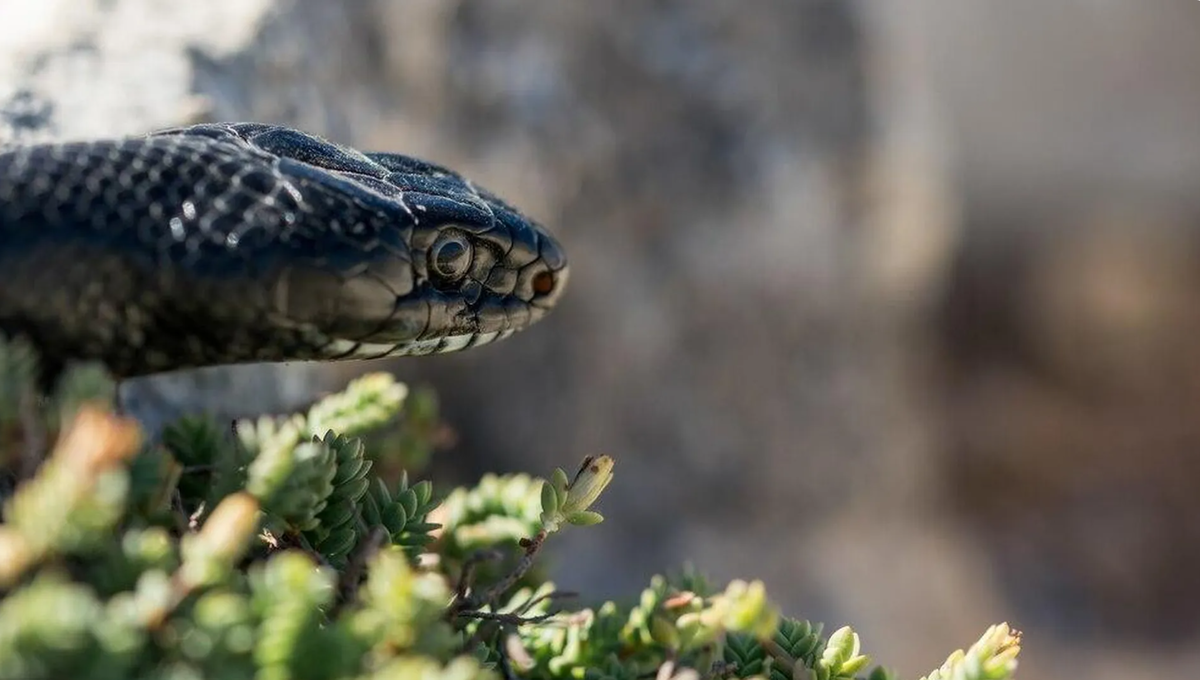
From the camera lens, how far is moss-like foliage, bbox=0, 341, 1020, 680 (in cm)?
115

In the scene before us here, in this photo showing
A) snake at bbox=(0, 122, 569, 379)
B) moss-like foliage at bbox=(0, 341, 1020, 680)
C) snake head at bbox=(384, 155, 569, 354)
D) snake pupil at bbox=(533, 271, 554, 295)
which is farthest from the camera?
snake pupil at bbox=(533, 271, 554, 295)

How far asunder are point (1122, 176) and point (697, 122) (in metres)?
8.47

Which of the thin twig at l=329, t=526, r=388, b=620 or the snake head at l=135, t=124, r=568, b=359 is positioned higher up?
the snake head at l=135, t=124, r=568, b=359

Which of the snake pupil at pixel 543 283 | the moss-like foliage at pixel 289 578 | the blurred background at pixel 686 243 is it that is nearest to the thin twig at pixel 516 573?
the moss-like foliage at pixel 289 578

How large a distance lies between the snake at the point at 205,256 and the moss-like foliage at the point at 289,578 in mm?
142

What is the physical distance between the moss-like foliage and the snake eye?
25 centimetres

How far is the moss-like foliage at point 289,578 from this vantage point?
1.15 m

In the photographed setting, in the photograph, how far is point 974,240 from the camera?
41.4ft

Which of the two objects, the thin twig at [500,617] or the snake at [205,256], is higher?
the snake at [205,256]

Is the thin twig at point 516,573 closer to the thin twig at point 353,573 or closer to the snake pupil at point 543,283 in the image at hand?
the thin twig at point 353,573

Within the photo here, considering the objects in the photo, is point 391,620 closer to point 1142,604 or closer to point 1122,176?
point 1142,604

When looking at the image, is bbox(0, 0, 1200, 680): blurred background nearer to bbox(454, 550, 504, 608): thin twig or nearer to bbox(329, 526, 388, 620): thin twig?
bbox(454, 550, 504, 608): thin twig

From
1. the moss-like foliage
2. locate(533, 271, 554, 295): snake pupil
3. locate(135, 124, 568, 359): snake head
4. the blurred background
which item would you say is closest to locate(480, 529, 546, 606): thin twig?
the moss-like foliage

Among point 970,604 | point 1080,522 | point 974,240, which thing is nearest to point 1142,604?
point 1080,522
